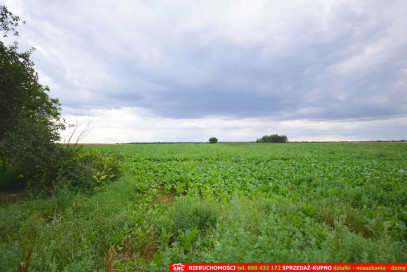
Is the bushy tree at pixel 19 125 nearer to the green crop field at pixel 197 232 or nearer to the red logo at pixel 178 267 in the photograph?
the green crop field at pixel 197 232

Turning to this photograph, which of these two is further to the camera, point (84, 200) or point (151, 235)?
point (84, 200)

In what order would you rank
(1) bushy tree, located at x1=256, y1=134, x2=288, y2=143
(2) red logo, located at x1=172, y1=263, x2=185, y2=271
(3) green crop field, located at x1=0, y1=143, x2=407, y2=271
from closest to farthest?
(3) green crop field, located at x1=0, y1=143, x2=407, y2=271 < (2) red logo, located at x1=172, y1=263, x2=185, y2=271 < (1) bushy tree, located at x1=256, y1=134, x2=288, y2=143

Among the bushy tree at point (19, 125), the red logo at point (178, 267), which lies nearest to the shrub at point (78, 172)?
the bushy tree at point (19, 125)

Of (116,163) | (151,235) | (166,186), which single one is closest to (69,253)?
(151,235)

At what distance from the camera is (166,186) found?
9.54 metres

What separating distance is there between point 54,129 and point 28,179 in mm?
2516

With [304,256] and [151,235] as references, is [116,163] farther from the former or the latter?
[304,256]

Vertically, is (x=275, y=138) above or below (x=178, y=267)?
above

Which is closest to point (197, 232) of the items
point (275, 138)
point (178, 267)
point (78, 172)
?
point (178, 267)

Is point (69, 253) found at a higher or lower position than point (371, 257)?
lower

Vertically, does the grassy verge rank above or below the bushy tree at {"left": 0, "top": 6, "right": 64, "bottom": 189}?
below

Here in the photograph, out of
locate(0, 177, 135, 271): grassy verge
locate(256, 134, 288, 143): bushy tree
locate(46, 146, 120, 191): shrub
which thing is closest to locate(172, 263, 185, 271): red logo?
locate(0, 177, 135, 271): grassy verge

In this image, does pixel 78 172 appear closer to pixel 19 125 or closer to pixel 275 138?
pixel 19 125

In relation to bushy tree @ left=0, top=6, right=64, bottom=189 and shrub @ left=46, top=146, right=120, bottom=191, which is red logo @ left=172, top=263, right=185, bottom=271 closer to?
shrub @ left=46, top=146, right=120, bottom=191
